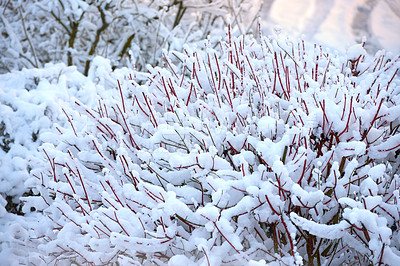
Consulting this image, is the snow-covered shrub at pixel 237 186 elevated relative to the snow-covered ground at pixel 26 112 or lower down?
elevated

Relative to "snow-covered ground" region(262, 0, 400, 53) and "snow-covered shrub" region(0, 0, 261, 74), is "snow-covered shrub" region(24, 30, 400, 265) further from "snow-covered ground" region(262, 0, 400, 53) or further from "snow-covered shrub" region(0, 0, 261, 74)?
"snow-covered ground" region(262, 0, 400, 53)

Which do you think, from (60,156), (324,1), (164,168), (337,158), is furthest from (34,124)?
(324,1)

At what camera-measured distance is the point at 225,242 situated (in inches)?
61.1

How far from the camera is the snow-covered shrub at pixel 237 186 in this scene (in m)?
1.52

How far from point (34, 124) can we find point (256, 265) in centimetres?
261

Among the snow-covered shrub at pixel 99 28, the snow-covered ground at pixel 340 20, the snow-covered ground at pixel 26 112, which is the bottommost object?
the snow-covered ground at pixel 26 112

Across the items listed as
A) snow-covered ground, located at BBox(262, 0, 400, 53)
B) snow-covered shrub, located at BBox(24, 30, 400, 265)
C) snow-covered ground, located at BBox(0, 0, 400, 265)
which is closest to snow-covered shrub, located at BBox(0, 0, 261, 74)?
snow-covered ground, located at BBox(0, 0, 400, 265)

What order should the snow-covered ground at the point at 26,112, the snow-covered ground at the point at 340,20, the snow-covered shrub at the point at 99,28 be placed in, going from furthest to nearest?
the snow-covered ground at the point at 340,20 < the snow-covered shrub at the point at 99,28 < the snow-covered ground at the point at 26,112

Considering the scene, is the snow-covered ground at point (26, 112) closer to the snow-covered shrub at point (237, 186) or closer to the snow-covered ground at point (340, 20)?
the snow-covered shrub at point (237, 186)

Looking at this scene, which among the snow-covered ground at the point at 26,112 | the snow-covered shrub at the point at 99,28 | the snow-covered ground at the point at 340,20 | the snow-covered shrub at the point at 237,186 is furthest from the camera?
the snow-covered ground at the point at 340,20

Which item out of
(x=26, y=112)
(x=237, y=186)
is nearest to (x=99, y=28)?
(x=26, y=112)

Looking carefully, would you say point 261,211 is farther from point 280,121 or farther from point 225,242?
point 280,121

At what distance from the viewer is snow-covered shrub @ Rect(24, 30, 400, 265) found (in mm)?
1522

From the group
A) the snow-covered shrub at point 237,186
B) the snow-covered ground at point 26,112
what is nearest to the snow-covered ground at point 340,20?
the snow-covered ground at point 26,112
